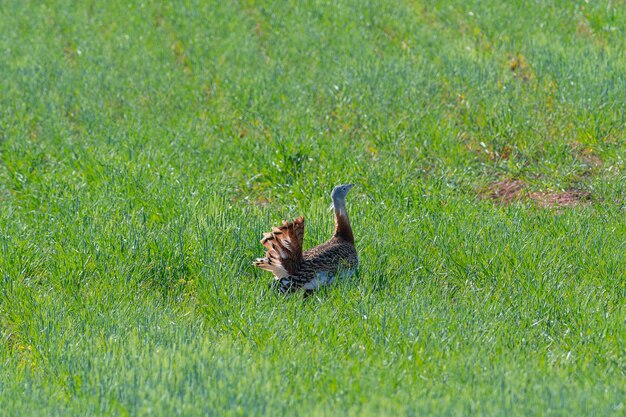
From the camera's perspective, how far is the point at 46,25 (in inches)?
581

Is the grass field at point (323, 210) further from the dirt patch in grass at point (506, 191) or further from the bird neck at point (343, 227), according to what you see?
the bird neck at point (343, 227)

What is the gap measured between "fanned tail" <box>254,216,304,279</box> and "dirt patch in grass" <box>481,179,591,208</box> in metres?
2.50

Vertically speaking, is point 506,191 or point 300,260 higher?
point 300,260

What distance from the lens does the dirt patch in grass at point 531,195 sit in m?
7.69

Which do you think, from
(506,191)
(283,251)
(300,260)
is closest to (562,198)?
(506,191)

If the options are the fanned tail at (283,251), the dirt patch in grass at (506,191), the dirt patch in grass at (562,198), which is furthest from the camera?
the dirt patch in grass at (506,191)

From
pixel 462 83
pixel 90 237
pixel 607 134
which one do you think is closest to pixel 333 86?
pixel 462 83

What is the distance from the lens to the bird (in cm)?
577

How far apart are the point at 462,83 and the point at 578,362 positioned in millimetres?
5703

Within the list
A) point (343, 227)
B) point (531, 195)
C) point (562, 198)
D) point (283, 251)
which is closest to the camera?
point (283, 251)

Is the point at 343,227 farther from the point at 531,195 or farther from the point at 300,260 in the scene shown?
the point at 531,195

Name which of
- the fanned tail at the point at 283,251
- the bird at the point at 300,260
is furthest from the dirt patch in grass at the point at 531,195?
the fanned tail at the point at 283,251

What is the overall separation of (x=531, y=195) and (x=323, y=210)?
190 cm

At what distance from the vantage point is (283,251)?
574 cm
